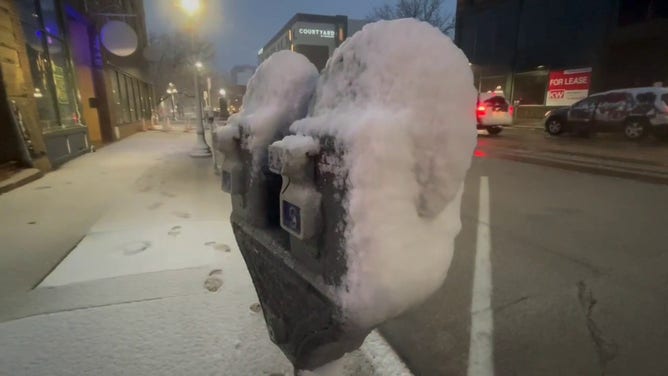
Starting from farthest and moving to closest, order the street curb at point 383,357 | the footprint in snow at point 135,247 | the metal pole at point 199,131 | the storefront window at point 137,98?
the storefront window at point 137,98
the metal pole at point 199,131
the footprint in snow at point 135,247
the street curb at point 383,357

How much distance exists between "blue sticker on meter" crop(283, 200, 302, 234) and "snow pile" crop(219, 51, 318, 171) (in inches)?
11.4

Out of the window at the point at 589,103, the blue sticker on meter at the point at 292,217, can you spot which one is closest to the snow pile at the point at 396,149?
the blue sticker on meter at the point at 292,217

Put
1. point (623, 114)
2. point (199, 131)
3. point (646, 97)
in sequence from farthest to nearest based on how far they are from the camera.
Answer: point (623, 114) < point (646, 97) < point (199, 131)

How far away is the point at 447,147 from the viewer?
0.89 meters

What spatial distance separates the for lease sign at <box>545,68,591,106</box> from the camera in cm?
1828

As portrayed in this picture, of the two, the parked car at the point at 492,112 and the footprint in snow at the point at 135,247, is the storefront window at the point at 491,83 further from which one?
the footprint in snow at the point at 135,247

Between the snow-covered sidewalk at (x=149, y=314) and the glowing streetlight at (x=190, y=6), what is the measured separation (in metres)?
6.14

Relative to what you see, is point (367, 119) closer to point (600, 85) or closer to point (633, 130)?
point (633, 130)

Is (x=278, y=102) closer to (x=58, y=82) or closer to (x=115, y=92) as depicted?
(x=58, y=82)

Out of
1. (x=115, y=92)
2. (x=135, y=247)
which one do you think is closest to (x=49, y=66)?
(x=115, y=92)

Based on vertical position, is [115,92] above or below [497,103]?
above

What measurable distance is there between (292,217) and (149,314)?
74.4 inches

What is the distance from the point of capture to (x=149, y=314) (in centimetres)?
230

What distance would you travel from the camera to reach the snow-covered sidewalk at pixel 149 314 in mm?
1863
